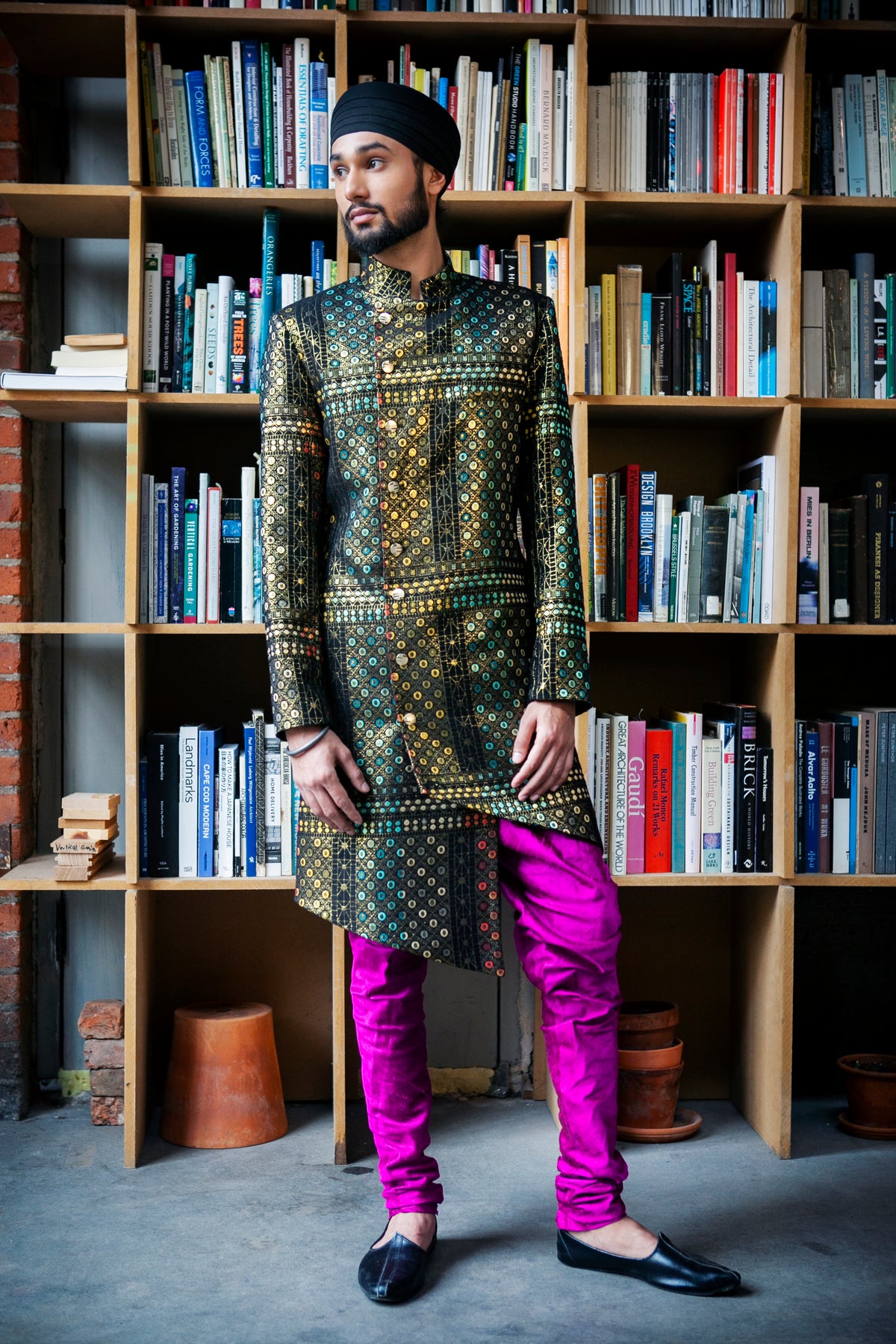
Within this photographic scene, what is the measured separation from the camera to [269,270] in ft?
7.48

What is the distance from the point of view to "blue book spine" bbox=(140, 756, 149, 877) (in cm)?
226

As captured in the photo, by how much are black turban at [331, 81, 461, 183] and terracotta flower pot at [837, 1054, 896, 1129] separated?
189 centimetres

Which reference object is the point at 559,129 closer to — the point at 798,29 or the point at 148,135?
the point at 798,29

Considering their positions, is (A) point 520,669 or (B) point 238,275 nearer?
(A) point 520,669

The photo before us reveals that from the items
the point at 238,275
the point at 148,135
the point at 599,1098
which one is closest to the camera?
the point at 599,1098

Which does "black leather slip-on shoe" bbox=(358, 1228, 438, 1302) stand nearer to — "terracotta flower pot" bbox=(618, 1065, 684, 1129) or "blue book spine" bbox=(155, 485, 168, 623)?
"terracotta flower pot" bbox=(618, 1065, 684, 1129)

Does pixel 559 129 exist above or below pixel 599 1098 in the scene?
above

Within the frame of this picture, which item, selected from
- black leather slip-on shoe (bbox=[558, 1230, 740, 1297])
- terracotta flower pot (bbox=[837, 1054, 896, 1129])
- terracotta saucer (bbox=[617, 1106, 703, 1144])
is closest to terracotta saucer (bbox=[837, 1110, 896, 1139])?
terracotta flower pot (bbox=[837, 1054, 896, 1129])

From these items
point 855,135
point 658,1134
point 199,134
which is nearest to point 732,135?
point 855,135

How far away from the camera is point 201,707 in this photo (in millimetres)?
2609

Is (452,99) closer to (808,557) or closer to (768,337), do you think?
(768,337)

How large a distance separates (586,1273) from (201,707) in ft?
4.54

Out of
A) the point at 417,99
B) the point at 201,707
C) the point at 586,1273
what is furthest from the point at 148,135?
the point at 586,1273

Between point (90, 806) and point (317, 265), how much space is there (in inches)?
44.9
